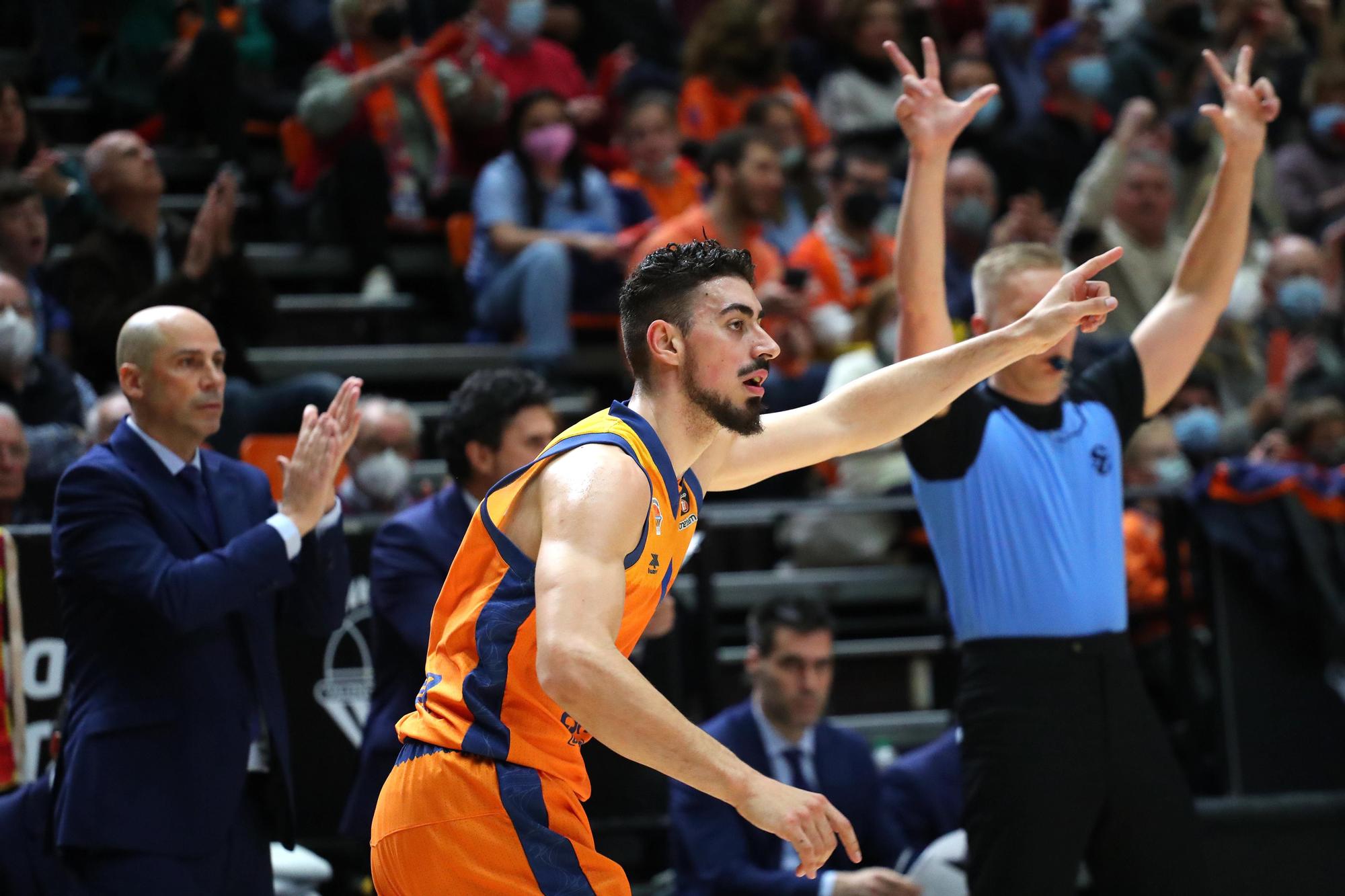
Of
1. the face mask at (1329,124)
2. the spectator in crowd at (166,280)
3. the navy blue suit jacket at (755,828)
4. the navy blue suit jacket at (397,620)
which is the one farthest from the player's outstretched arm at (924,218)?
the face mask at (1329,124)

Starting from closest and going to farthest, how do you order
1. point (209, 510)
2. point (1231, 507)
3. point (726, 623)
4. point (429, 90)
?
point (209, 510) → point (1231, 507) → point (726, 623) → point (429, 90)

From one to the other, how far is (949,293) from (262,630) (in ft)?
15.7

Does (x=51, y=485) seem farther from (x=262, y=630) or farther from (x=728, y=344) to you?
(x=728, y=344)

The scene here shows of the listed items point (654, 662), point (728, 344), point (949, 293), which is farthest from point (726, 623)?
point (728, 344)

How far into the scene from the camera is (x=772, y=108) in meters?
8.98

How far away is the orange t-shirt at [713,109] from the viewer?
9398mm

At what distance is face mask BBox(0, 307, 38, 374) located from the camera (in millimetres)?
5855

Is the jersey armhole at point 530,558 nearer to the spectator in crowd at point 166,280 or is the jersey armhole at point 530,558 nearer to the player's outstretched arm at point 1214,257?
the player's outstretched arm at point 1214,257

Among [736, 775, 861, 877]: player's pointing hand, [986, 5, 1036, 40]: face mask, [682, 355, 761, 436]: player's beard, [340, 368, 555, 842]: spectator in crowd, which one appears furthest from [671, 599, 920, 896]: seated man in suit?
[986, 5, 1036, 40]: face mask

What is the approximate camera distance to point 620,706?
260 cm

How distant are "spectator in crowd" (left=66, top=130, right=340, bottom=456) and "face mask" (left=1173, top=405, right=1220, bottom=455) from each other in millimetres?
3989

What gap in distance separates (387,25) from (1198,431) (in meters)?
4.53

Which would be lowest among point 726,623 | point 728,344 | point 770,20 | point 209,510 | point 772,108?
point 726,623

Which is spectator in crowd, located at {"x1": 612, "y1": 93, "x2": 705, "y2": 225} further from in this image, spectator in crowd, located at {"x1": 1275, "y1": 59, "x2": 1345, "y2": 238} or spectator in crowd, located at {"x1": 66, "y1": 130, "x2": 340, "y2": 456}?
spectator in crowd, located at {"x1": 1275, "y1": 59, "x2": 1345, "y2": 238}
